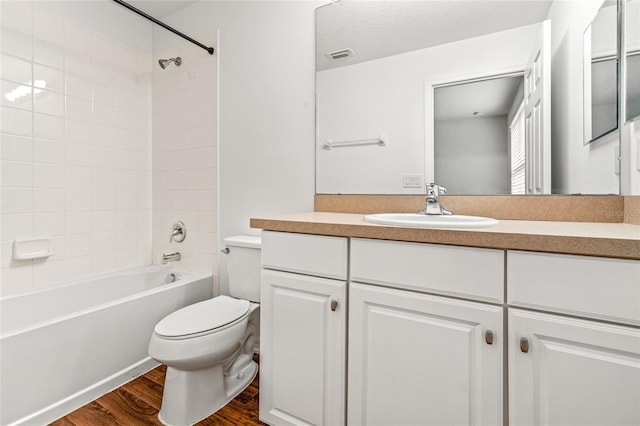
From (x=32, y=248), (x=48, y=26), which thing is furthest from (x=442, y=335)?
(x=48, y=26)

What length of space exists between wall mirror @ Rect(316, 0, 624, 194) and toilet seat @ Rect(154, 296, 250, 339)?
2.59ft

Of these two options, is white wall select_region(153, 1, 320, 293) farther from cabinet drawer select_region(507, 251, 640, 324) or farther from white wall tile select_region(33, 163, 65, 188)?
cabinet drawer select_region(507, 251, 640, 324)

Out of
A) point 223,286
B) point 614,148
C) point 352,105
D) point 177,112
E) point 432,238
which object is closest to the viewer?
point 432,238

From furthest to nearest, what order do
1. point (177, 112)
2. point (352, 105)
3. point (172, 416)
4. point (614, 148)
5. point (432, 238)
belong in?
1. point (177, 112)
2. point (352, 105)
3. point (172, 416)
4. point (614, 148)
5. point (432, 238)

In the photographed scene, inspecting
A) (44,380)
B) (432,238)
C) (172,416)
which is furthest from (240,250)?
(432,238)

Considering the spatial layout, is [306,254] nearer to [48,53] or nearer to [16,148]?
[16,148]

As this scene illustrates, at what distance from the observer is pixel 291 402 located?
48.1 inches

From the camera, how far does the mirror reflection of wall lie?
1.32 m

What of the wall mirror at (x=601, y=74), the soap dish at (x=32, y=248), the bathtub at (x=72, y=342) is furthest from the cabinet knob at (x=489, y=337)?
the soap dish at (x=32, y=248)

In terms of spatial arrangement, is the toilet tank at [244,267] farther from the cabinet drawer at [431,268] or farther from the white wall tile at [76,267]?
the white wall tile at [76,267]

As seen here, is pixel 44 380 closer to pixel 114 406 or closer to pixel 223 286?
pixel 114 406

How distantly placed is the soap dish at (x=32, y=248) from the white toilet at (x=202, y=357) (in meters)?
1.01

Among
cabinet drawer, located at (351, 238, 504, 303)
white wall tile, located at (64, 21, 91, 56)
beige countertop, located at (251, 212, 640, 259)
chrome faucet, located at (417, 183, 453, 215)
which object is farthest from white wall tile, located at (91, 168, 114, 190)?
chrome faucet, located at (417, 183, 453, 215)

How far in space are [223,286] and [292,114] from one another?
122 cm
